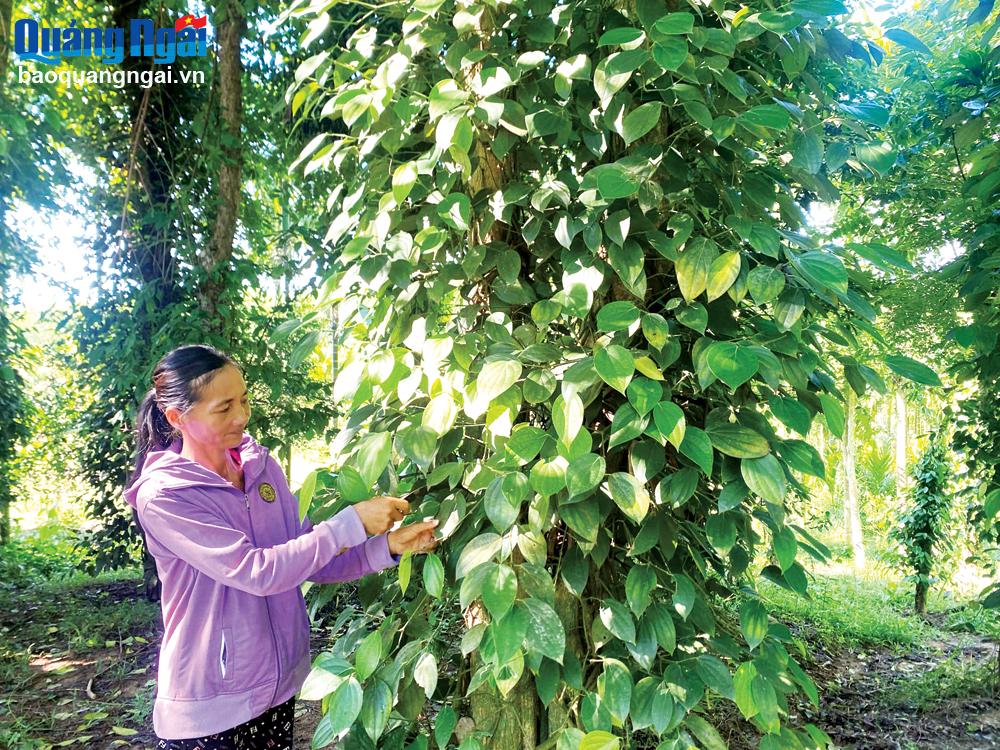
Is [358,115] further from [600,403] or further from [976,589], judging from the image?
[976,589]

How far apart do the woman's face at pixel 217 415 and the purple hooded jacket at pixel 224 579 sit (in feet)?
0.17

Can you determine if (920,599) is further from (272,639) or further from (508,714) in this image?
(272,639)

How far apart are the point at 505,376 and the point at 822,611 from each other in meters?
4.08

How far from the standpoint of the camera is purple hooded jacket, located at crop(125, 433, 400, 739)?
3.41ft

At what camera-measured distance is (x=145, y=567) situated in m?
3.62

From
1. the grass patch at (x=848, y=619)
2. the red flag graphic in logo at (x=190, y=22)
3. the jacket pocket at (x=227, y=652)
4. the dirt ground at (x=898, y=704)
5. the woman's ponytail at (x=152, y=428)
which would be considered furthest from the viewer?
the grass patch at (x=848, y=619)

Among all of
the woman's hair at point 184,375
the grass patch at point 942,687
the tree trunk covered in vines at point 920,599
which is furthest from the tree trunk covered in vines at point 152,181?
the tree trunk covered in vines at point 920,599

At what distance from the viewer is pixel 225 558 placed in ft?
3.46

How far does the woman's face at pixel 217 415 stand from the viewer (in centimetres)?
119

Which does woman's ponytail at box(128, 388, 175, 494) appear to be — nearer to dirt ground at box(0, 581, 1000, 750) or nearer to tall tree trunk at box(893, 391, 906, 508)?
dirt ground at box(0, 581, 1000, 750)

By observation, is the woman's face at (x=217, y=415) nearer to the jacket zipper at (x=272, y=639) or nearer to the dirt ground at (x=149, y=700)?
the jacket zipper at (x=272, y=639)

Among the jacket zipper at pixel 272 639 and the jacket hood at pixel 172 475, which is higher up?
the jacket hood at pixel 172 475

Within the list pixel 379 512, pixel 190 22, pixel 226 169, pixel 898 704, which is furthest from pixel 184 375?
pixel 898 704

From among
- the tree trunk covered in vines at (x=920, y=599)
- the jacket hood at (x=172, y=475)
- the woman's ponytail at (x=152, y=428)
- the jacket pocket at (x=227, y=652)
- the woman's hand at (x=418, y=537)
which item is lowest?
the tree trunk covered in vines at (x=920, y=599)
